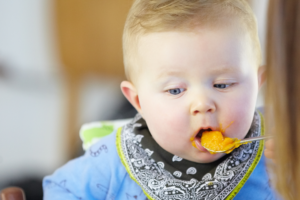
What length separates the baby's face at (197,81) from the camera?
2.26 ft

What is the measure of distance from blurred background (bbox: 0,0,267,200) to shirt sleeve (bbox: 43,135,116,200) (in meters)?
1.04

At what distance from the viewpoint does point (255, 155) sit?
87 cm

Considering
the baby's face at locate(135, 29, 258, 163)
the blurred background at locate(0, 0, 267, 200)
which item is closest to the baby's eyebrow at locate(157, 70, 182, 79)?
the baby's face at locate(135, 29, 258, 163)

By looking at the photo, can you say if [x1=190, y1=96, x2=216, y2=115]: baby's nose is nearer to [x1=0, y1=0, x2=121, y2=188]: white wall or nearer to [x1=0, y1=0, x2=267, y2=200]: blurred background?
[x1=0, y1=0, x2=267, y2=200]: blurred background

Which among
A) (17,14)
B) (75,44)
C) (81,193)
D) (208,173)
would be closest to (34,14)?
(17,14)

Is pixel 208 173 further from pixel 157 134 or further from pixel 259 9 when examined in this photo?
pixel 259 9

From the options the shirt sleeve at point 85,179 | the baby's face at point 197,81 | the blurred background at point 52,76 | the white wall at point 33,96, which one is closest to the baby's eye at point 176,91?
the baby's face at point 197,81

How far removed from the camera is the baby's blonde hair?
27.6 inches

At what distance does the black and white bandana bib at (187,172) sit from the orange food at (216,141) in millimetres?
118

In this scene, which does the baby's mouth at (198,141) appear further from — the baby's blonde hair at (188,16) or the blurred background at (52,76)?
the blurred background at (52,76)

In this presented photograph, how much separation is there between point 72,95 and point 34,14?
1.87ft

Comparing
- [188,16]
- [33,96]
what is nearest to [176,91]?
[188,16]

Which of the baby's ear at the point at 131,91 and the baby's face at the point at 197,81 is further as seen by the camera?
the baby's ear at the point at 131,91

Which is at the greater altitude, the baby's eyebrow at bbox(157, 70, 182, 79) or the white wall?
the baby's eyebrow at bbox(157, 70, 182, 79)
